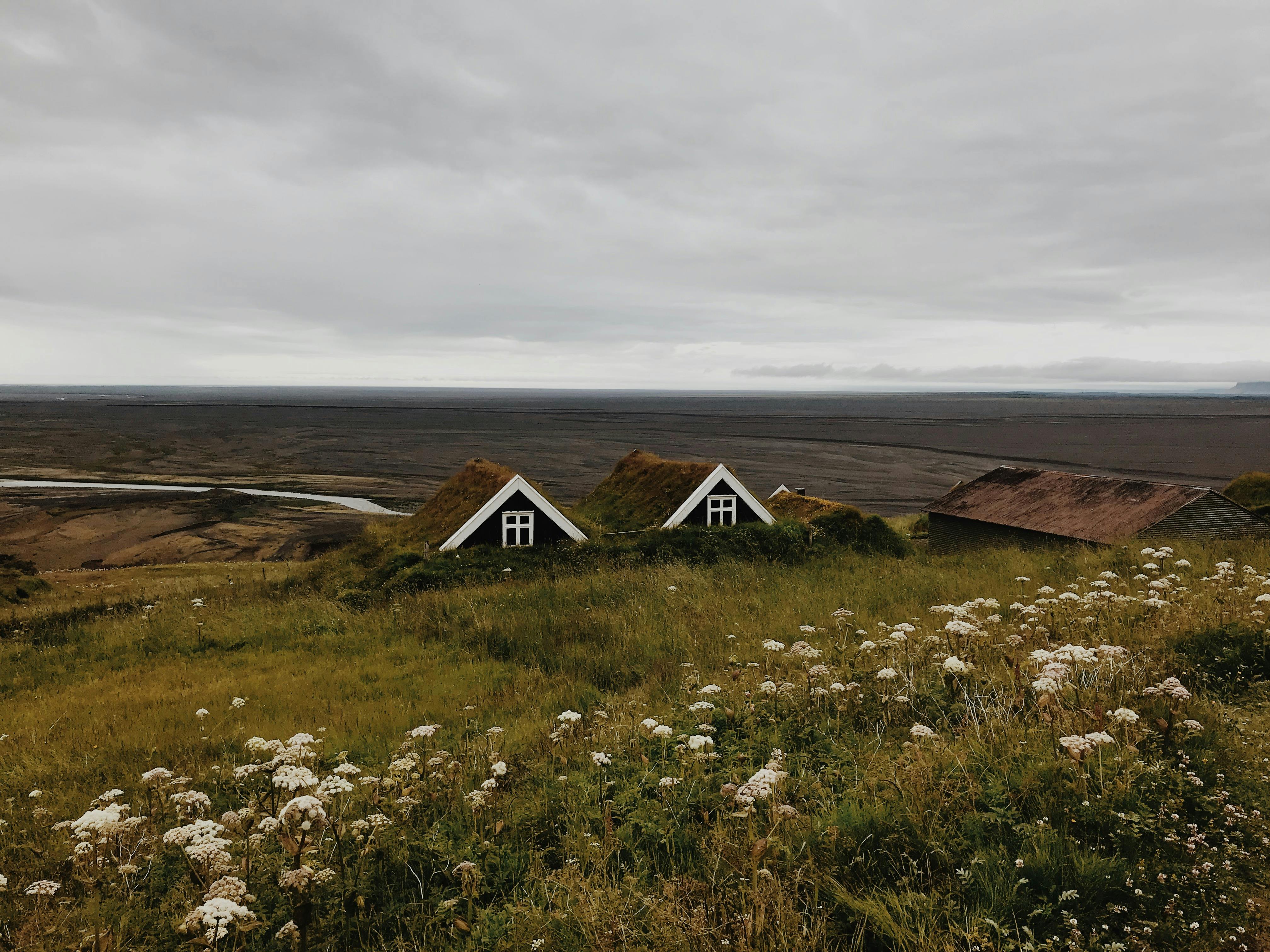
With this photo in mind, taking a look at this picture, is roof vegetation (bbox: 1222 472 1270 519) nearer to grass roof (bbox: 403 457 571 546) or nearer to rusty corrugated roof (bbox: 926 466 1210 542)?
rusty corrugated roof (bbox: 926 466 1210 542)

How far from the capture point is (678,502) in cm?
2589

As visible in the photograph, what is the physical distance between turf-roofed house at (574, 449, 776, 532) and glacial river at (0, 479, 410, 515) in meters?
40.0

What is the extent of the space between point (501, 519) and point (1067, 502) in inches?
868

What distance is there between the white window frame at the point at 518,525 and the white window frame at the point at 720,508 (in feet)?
21.1

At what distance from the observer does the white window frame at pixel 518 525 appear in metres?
23.4

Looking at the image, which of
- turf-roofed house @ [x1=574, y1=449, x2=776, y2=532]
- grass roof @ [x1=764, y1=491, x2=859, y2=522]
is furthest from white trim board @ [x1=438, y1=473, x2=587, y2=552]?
grass roof @ [x1=764, y1=491, x2=859, y2=522]

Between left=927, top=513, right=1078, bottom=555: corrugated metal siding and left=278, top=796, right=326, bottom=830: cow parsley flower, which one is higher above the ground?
left=278, top=796, right=326, bottom=830: cow parsley flower

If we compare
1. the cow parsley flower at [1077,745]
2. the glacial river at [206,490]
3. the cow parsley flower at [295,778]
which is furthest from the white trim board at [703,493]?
the glacial river at [206,490]

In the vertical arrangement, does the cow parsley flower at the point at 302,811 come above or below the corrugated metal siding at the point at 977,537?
above

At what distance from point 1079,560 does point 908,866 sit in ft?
42.6

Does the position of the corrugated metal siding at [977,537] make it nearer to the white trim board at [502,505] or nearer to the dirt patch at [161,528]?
the white trim board at [502,505]

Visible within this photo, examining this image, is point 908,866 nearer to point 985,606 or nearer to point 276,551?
point 985,606

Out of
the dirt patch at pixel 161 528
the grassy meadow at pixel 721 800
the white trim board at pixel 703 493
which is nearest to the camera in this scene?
the grassy meadow at pixel 721 800

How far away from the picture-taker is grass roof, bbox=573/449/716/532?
26.0 m
